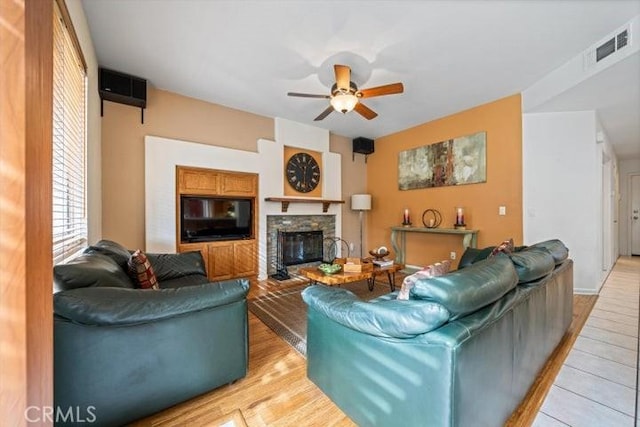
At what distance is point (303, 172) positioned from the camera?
16.0 ft

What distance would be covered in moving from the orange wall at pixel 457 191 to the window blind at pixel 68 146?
463 cm

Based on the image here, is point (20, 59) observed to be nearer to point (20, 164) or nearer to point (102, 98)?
point (20, 164)

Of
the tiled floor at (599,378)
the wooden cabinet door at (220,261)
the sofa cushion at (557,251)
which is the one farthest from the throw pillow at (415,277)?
the wooden cabinet door at (220,261)

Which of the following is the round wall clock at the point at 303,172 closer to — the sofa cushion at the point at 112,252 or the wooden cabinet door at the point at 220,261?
the wooden cabinet door at the point at 220,261

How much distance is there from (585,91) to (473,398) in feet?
11.8

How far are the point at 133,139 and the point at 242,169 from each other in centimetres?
144

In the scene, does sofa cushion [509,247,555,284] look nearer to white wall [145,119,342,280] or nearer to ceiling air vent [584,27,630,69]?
ceiling air vent [584,27,630,69]

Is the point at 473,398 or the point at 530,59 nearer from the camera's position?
the point at 473,398

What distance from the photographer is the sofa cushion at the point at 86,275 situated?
48.8 inches

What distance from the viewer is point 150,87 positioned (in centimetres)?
351

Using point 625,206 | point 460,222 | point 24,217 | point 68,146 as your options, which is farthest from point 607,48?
point 625,206

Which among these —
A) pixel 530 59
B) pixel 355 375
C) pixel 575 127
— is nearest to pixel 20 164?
pixel 355 375

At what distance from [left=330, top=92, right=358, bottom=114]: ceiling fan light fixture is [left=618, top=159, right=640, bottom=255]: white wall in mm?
7557

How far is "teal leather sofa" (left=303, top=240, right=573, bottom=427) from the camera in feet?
3.24
